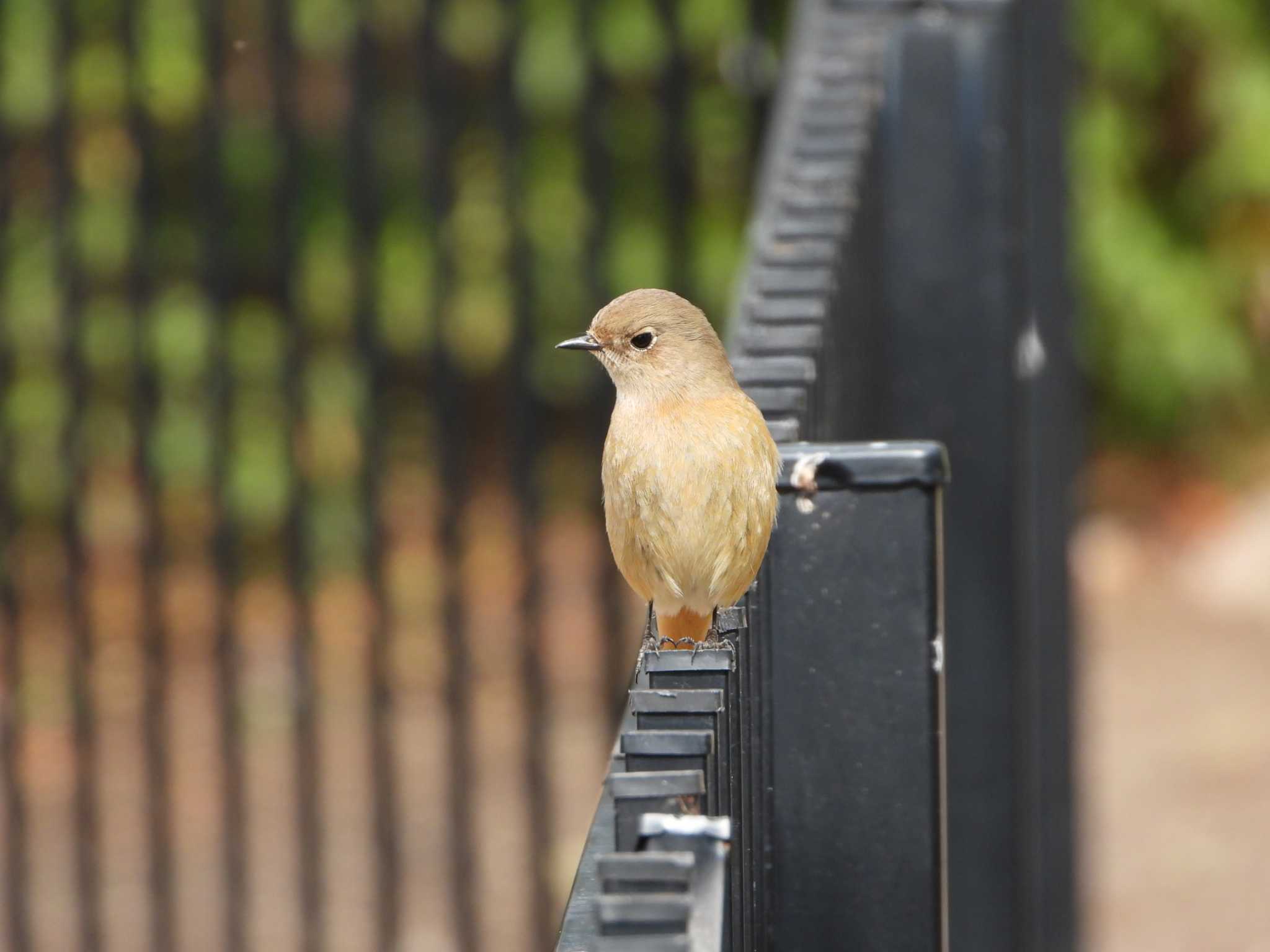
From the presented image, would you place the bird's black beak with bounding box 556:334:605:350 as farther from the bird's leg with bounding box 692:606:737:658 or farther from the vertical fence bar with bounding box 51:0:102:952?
the vertical fence bar with bounding box 51:0:102:952

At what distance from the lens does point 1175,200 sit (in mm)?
7098

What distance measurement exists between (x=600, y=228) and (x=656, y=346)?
1.91 m

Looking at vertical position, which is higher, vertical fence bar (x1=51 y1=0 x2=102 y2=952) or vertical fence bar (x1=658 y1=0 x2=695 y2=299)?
vertical fence bar (x1=658 y1=0 x2=695 y2=299)

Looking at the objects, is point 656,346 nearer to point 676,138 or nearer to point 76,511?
point 676,138

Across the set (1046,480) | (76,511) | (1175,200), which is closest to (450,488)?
(76,511)

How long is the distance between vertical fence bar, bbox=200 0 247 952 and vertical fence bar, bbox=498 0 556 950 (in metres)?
0.59

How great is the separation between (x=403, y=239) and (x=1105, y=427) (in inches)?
121

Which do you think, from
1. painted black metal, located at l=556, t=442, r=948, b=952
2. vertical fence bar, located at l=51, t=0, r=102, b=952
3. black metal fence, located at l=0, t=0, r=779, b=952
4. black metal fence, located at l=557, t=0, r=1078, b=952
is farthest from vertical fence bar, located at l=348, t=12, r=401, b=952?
painted black metal, located at l=556, t=442, r=948, b=952

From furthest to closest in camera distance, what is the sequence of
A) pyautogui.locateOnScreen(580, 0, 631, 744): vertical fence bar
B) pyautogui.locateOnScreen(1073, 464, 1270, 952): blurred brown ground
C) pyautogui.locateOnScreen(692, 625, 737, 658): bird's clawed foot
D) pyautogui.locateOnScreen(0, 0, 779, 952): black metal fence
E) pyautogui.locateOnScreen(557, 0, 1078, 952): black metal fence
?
pyautogui.locateOnScreen(1073, 464, 1270, 952): blurred brown ground
pyautogui.locateOnScreen(0, 0, 779, 952): black metal fence
pyautogui.locateOnScreen(580, 0, 631, 744): vertical fence bar
pyautogui.locateOnScreen(557, 0, 1078, 952): black metal fence
pyautogui.locateOnScreen(692, 625, 737, 658): bird's clawed foot

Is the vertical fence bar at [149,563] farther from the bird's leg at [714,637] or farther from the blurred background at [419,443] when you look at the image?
the bird's leg at [714,637]

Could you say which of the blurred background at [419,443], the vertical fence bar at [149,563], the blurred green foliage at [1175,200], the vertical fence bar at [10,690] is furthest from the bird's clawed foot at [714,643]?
the blurred green foliage at [1175,200]

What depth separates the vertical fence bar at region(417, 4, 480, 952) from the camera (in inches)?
153

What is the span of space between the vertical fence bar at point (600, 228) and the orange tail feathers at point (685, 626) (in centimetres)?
164

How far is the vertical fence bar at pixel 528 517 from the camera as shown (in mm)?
3854
